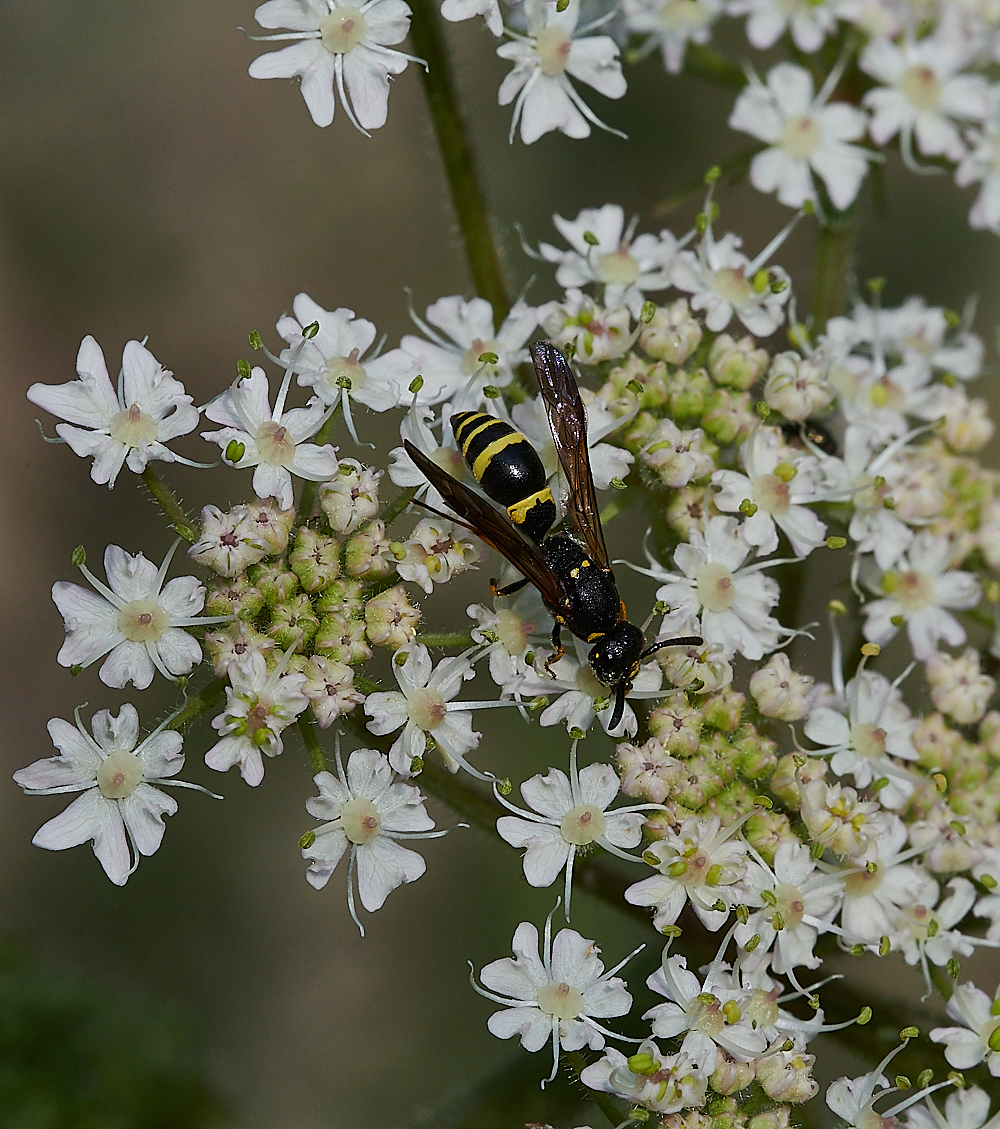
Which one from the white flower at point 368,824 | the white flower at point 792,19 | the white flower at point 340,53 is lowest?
the white flower at point 368,824

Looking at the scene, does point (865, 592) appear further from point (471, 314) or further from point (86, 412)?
point (86, 412)

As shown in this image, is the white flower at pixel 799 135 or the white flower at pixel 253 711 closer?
the white flower at pixel 253 711

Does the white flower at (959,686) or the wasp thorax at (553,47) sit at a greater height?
the wasp thorax at (553,47)

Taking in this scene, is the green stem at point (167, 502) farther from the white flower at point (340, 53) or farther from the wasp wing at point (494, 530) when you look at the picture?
the white flower at point (340, 53)

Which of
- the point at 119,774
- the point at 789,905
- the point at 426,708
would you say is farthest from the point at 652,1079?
the point at 119,774

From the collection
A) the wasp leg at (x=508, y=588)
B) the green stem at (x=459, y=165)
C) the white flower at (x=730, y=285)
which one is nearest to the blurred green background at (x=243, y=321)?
the green stem at (x=459, y=165)

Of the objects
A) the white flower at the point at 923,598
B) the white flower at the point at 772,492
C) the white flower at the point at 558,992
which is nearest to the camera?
the white flower at the point at 558,992

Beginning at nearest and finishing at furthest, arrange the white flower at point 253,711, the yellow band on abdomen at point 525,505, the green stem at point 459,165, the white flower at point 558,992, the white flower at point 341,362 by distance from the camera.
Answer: the white flower at point 253,711
the white flower at point 558,992
the yellow band on abdomen at point 525,505
the white flower at point 341,362
the green stem at point 459,165

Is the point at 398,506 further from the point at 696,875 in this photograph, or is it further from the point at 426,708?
the point at 696,875
